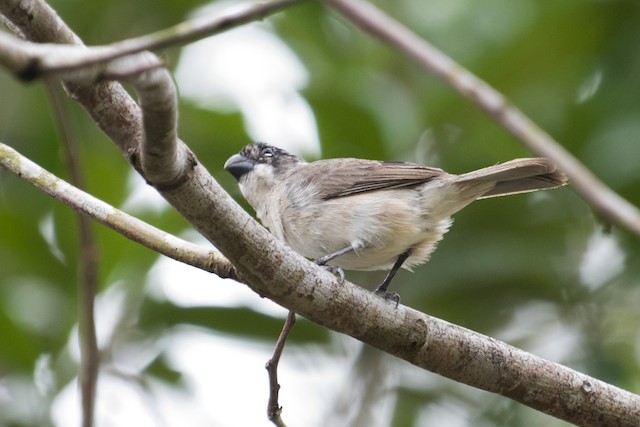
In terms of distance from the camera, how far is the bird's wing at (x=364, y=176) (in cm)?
522

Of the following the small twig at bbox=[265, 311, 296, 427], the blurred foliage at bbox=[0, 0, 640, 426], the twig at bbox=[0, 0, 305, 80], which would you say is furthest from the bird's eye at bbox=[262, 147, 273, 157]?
the twig at bbox=[0, 0, 305, 80]

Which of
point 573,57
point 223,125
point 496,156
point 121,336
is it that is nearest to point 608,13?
point 573,57

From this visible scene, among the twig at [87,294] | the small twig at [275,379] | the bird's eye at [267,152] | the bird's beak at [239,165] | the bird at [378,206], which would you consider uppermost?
the bird's eye at [267,152]

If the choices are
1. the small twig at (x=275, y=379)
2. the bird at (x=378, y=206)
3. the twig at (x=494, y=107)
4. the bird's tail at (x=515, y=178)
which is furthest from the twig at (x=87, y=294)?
the bird's tail at (x=515, y=178)

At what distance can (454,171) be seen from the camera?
5.71m

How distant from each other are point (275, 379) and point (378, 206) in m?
1.66

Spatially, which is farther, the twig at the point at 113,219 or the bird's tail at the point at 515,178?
the bird's tail at the point at 515,178

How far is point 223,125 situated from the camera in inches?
222

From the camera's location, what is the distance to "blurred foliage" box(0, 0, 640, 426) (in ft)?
17.3

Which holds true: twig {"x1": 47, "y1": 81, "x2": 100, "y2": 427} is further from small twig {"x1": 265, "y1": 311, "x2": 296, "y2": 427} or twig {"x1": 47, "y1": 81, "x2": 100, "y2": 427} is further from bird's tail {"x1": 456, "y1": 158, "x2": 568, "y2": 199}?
bird's tail {"x1": 456, "y1": 158, "x2": 568, "y2": 199}

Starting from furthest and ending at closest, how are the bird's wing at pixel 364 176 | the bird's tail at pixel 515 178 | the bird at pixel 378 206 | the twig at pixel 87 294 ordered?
the bird's wing at pixel 364 176 → the bird at pixel 378 206 → the bird's tail at pixel 515 178 → the twig at pixel 87 294

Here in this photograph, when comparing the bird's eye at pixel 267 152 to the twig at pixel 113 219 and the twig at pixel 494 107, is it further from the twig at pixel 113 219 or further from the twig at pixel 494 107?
the twig at pixel 494 107

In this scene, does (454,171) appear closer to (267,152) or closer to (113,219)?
(267,152)

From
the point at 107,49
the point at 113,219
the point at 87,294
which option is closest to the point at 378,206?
the point at 113,219
